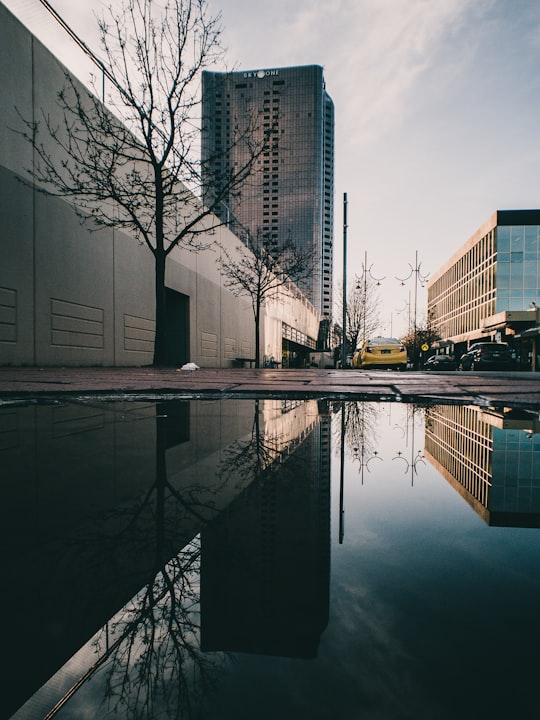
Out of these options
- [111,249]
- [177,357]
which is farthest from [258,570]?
[177,357]

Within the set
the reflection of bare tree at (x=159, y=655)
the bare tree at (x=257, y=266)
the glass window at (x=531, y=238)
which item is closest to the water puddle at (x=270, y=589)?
the reflection of bare tree at (x=159, y=655)

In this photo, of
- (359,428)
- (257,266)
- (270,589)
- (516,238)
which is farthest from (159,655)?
(516,238)

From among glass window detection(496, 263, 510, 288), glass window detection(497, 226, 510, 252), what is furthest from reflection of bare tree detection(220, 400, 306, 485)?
glass window detection(497, 226, 510, 252)

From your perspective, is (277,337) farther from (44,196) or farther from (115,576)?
(115,576)

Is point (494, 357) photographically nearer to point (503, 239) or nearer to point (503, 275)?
point (503, 275)

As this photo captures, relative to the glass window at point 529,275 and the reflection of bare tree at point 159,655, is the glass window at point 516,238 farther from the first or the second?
the reflection of bare tree at point 159,655

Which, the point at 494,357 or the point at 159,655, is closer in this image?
the point at 159,655

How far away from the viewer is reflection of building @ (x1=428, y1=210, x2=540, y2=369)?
50875mm

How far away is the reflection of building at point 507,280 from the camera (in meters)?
50.9

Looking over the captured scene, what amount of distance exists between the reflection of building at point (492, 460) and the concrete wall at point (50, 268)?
1195cm

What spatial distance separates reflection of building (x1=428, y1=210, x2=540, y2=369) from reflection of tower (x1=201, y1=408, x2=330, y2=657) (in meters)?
46.6

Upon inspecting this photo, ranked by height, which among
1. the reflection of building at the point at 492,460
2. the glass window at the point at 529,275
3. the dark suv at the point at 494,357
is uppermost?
the glass window at the point at 529,275

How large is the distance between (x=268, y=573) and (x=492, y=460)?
3.94 feet

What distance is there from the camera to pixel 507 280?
185 ft
